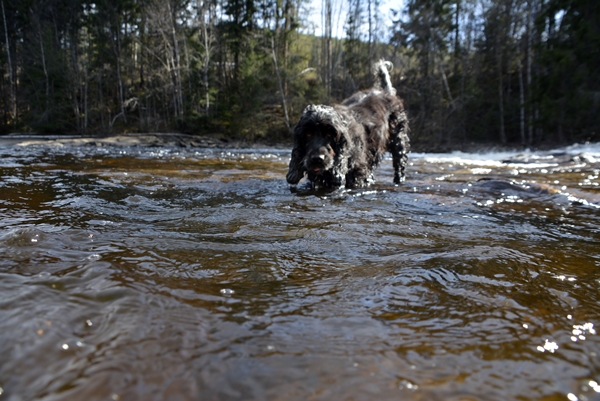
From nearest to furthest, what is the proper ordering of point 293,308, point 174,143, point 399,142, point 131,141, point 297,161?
point 293,308 < point 297,161 < point 399,142 < point 131,141 < point 174,143

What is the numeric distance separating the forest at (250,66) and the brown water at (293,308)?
65.2ft

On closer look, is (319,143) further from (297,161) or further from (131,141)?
(131,141)

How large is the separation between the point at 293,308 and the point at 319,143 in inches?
159

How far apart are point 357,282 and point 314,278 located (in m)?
0.23

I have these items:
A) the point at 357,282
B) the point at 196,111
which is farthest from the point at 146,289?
the point at 196,111

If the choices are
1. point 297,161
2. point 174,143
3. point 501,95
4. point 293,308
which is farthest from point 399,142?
point 174,143

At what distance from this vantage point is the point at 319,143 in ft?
18.0

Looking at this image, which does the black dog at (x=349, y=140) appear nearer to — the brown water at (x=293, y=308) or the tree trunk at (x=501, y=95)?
the brown water at (x=293, y=308)

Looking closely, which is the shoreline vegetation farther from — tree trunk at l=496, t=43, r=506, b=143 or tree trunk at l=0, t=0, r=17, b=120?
tree trunk at l=0, t=0, r=17, b=120

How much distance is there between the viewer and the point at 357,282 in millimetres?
1974

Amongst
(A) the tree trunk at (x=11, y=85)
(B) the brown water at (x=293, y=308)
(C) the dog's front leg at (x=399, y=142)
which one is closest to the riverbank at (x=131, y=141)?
(A) the tree trunk at (x=11, y=85)

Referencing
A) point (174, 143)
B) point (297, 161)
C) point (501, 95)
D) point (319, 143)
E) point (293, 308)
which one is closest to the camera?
point (293, 308)

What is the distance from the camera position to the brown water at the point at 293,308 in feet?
3.84

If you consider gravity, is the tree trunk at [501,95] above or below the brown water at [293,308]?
above
